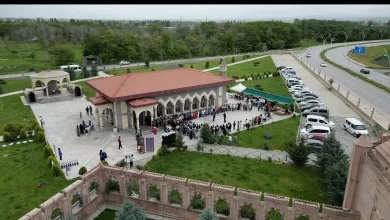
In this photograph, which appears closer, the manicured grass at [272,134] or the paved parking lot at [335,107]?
the manicured grass at [272,134]

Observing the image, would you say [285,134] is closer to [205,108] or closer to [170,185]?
[205,108]

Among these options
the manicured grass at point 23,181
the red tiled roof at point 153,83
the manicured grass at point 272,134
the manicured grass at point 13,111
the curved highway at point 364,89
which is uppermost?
the red tiled roof at point 153,83

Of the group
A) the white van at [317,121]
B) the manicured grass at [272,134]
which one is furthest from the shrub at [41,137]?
the white van at [317,121]

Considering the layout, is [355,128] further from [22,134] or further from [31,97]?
[31,97]

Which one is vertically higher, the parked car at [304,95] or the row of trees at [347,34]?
the row of trees at [347,34]

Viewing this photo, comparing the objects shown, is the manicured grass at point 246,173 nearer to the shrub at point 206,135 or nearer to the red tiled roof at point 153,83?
the shrub at point 206,135

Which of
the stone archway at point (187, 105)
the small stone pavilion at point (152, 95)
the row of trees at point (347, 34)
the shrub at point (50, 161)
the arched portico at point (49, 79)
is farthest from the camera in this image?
the row of trees at point (347, 34)

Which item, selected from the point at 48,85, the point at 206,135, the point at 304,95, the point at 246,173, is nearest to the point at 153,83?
the point at 206,135
